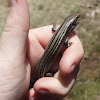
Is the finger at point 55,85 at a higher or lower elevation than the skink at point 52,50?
lower

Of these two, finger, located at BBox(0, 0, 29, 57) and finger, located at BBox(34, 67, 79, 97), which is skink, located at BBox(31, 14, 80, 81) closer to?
finger, located at BBox(34, 67, 79, 97)

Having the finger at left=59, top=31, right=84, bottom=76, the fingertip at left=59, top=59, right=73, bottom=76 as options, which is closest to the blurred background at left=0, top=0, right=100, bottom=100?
the finger at left=59, top=31, right=84, bottom=76

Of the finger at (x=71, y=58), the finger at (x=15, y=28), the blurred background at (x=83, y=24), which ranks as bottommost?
the blurred background at (x=83, y=24)

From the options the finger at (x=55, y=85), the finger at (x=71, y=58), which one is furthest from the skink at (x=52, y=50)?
the finger at (x=55, y=85)

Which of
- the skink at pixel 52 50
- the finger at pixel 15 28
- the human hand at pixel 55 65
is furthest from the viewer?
the skink at pixel 52 50

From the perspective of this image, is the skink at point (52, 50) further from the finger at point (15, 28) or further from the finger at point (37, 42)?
the finger at point (15, 28)

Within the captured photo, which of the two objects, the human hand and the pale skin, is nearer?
the pale skin

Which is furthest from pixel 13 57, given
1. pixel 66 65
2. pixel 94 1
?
pixel 94 1
